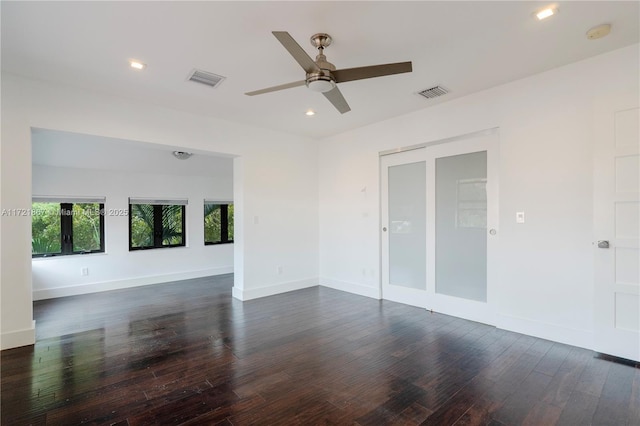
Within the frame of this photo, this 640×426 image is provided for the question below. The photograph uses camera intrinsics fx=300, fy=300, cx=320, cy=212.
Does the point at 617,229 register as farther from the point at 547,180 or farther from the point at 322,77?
the point at 322,77

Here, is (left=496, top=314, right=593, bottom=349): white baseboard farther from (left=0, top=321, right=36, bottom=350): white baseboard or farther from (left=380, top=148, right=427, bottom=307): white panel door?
(left=0, top=321, right=36, bottom=350): white baseboard

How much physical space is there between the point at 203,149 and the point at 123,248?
3.05 metres

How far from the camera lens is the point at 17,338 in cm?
313

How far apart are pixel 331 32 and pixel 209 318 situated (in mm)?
3676

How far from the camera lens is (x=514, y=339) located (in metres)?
3.25

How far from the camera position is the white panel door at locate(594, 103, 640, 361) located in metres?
2.70

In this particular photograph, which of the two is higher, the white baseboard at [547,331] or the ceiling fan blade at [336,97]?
the ceiling fan blade at [336,97]

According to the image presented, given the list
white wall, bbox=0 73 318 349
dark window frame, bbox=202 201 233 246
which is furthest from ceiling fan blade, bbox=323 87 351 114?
dark window frame, bbox=202 201 233 246

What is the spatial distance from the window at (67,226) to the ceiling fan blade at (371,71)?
5.56 metres

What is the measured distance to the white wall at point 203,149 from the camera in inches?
124

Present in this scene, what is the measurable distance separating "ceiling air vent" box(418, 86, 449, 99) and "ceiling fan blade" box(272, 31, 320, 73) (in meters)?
1.88

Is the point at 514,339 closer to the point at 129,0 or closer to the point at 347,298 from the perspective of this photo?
the point at 347,298

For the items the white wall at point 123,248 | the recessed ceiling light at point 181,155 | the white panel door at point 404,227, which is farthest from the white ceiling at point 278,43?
the white wall at point 123,248

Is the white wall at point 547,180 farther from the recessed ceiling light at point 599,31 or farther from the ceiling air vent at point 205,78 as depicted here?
the ceiling air vent at point 205,78
